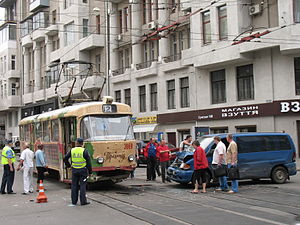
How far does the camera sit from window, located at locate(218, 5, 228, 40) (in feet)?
91.3

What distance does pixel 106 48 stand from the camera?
39.9 metres

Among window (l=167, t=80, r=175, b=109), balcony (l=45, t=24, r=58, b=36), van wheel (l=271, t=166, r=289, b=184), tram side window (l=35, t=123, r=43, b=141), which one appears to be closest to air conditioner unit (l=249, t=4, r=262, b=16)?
window (l=167, t=80, r=175, b=109)

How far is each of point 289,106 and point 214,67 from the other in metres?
6.53

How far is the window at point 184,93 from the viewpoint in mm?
32138

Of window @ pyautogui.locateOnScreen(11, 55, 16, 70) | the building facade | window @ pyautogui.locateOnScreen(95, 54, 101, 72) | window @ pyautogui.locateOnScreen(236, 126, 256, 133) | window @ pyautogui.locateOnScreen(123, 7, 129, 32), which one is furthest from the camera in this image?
window @ pyautogui.locateOnScreen(11, 55, 16, 70)

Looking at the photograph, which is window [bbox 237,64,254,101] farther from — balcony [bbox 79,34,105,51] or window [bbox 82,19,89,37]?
window [bbox 82,19,89,37]

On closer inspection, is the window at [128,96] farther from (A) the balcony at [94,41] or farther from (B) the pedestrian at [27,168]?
(B) the pedestrian at [27,168]

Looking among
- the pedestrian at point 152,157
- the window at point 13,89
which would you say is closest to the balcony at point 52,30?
the window at point 13,89

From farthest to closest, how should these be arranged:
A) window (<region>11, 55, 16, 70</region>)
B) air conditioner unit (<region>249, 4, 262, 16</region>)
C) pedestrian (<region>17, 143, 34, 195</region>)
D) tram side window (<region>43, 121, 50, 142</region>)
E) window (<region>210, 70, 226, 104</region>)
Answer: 1. window (<region>11, 55, 16, 70</region>)
2. window (<region>210, 70, 226, 104</region>)
3. air conditioner unit (<region>249, 4, 262, 16</region>)
4. tram side window (<region>43, 121, 50, 142</region>)
5. pedestrian (<region>17, 143, 34, 195</region>)

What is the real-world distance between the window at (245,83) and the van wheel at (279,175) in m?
12.0

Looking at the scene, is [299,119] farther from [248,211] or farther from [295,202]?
[248,211]

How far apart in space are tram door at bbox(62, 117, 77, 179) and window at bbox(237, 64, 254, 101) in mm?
15054

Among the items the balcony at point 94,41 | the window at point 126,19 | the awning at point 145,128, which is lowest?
the awning at point 145,128

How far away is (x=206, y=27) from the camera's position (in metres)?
29.4
